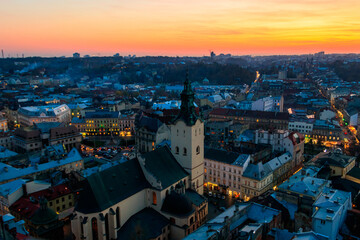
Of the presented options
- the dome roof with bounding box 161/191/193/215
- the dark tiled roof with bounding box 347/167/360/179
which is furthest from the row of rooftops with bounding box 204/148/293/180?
the dome roof with bounding box 161/191/193/215

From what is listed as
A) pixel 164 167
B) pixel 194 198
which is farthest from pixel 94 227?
pixel 194 198

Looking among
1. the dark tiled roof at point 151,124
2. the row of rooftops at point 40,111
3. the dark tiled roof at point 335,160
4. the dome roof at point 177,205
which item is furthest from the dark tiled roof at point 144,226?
the row of rooftops at point 40,111

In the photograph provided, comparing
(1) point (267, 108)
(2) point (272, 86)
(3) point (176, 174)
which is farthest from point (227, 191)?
(2) point (272, 86)

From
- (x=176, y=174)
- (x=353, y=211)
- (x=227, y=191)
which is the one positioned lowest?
(x=227, y=191)

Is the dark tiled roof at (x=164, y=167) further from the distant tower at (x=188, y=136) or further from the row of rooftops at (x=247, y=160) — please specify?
the row of rooftops at (x=247, y=160)

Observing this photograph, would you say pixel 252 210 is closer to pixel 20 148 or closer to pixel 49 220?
pixel 49 220
